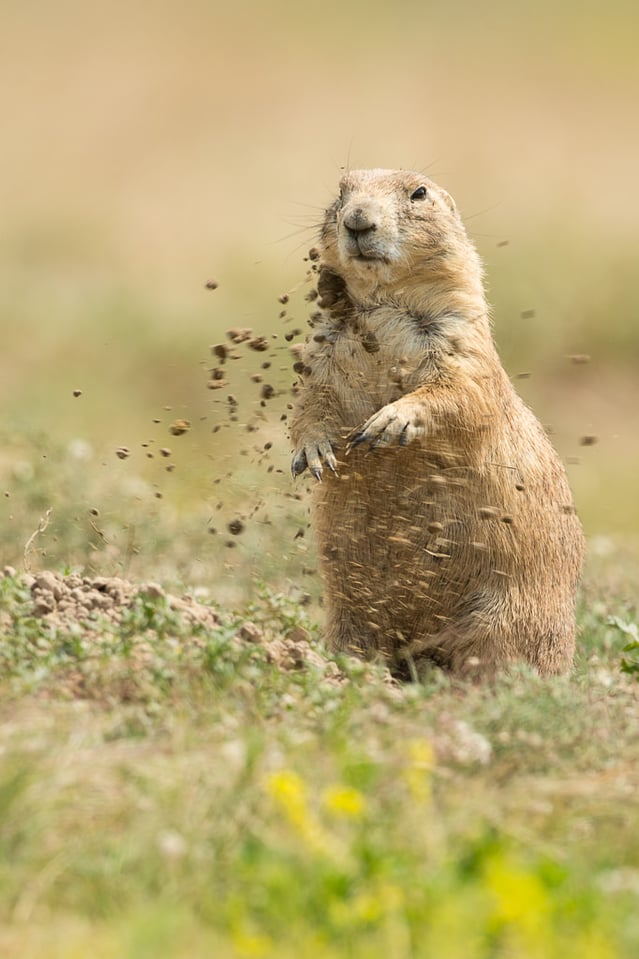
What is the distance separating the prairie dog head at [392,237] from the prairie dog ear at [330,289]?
40 millimetres

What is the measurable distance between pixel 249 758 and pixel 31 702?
3.26 feet

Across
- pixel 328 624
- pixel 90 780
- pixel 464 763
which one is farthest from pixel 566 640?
pixel 90 780

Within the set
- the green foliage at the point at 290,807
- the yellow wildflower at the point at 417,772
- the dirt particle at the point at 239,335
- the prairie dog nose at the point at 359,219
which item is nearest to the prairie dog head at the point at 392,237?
the prairie dog nose at the point at 359,219

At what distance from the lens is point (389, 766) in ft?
11.6

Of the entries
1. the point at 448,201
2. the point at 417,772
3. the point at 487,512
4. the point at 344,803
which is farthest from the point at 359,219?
the point at 344,803

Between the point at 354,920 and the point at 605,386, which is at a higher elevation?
the point at 354,920

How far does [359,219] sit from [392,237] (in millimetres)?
207

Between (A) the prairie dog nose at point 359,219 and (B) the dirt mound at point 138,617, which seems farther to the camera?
(A) the prairie dog nose at point 359,219

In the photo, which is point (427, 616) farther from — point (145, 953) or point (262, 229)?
point (262, 229)

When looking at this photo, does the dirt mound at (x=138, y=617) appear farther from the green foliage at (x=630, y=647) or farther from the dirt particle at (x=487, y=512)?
the green foliage at (x=630, y=647)

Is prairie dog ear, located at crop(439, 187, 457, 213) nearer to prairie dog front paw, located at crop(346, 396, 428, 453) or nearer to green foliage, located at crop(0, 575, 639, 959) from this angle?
prairie dog front paw, located at crop(346, 396, 428, 453)

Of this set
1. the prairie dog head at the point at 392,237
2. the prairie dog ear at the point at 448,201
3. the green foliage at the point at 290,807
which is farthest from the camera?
the prairie dog ear at the point at 448,201

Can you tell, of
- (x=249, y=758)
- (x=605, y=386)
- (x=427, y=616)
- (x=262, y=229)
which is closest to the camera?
(x=249, y=758)

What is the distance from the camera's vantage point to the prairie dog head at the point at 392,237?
19.0 ft
